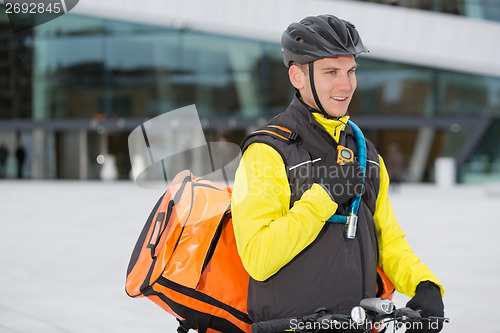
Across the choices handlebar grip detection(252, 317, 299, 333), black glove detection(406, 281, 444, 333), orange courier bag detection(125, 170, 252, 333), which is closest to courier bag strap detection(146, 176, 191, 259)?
orange courier bag detection(125, 170, 252, 333)

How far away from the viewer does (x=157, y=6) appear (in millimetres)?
27250

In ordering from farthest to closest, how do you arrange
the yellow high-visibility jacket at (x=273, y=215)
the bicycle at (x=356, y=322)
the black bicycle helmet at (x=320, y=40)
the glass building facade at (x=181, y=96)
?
the glass building facade at (x=181, y=96) → the black bicycle helmet at (x=320, y=40) → the yellow high-visibility jacket at (x=273, y=215) → the bicycle at (x=356, y=322)

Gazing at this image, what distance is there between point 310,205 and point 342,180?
126mm

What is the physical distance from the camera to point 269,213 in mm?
2010

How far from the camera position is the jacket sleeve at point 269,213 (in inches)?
76.4

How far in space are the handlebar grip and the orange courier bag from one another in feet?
1.08

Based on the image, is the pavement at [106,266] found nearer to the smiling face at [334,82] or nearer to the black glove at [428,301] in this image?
the smiling face at [334,82]

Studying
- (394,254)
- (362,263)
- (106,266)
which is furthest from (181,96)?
(362,263)

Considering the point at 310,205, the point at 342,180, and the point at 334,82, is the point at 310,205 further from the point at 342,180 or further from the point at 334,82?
the point at 334,82

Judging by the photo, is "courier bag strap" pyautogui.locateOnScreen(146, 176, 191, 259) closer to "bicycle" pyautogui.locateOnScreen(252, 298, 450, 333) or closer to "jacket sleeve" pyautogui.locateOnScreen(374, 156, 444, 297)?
"bicycle" pyautogui.locateOnScreen(252, 298, 450, 333)

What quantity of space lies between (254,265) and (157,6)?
26.6 m

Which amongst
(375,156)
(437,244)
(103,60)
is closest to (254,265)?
(375,156)

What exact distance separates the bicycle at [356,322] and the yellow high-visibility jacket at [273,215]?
171 millimetres


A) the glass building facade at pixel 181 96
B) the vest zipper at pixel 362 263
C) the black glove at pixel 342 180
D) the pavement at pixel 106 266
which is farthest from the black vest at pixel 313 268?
the glass building facade at pixel 181 96
